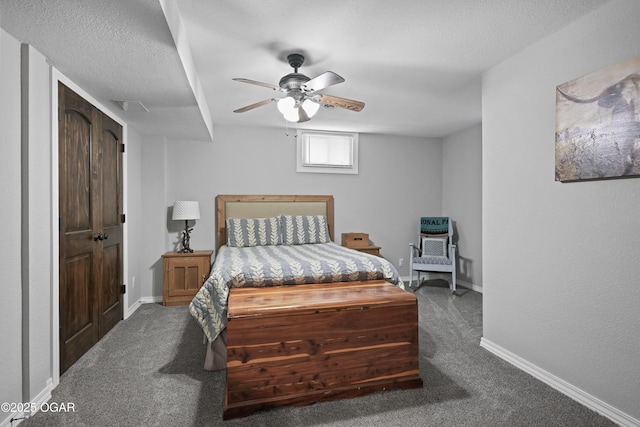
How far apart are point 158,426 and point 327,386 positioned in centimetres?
94

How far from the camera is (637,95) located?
169 centimetres

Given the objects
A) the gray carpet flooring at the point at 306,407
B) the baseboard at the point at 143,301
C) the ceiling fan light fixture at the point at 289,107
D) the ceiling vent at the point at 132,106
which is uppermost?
the ceiling vent at the point at 132,106

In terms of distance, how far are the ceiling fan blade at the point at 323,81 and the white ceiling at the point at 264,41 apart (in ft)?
0.72

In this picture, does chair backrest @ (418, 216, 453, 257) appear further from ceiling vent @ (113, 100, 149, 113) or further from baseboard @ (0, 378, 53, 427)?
baseboard @ (0, 378, 53, 427)

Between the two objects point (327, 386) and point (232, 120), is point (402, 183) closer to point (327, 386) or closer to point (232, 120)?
point (232, 120)

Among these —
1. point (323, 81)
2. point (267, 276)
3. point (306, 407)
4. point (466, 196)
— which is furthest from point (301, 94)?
point (466, 196)

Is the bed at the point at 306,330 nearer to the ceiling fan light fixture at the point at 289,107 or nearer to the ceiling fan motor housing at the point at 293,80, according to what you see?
the ceiling fan light fixture at the point at 289,107

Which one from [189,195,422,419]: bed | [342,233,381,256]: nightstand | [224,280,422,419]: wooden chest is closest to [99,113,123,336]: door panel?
Result: [189,195,422,419]: bed

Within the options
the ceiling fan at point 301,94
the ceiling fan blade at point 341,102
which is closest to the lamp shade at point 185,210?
the ceiling fan at point 301,94

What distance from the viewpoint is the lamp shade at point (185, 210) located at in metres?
4.04

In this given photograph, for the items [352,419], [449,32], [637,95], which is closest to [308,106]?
[449,32]

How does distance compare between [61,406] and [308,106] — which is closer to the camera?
[61,406]

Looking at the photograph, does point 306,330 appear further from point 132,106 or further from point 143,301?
point 143,301

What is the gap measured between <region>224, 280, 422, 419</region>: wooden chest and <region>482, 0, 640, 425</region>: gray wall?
2.98 ft
